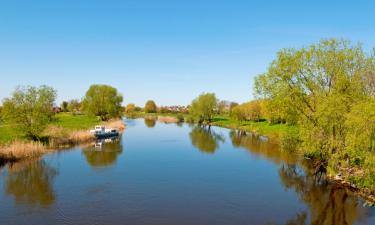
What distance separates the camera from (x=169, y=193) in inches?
1023

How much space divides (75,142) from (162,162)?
20.9 m

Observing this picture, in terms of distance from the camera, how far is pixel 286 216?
21.3m

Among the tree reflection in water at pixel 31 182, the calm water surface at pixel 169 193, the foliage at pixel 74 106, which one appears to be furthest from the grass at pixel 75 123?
the foliage at pixel 74 106

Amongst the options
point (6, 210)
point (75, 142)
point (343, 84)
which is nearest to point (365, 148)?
point (343, 84)

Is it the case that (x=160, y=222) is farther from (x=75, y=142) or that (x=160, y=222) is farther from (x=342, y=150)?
(x=75, y=142)

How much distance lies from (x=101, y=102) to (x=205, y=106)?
39.2 metres

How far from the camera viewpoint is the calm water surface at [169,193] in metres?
20.8

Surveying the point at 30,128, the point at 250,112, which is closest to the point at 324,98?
the point at 30,128

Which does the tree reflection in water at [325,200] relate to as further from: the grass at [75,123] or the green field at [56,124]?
the grass at [75,123]

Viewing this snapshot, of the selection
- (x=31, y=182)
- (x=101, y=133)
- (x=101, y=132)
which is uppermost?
(x=101, y=132)

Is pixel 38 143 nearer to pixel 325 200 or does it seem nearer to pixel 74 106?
pixel 325 200

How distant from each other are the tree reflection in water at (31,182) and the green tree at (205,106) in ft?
275

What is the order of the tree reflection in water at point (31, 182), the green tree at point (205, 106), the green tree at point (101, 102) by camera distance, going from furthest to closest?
the green tree at point (205, 106) → the green tree at point (101, 102) → the tree reflection in water at point (31, 182)

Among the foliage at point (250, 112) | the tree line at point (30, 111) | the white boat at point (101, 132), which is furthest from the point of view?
the foliage at point (250, 112)
